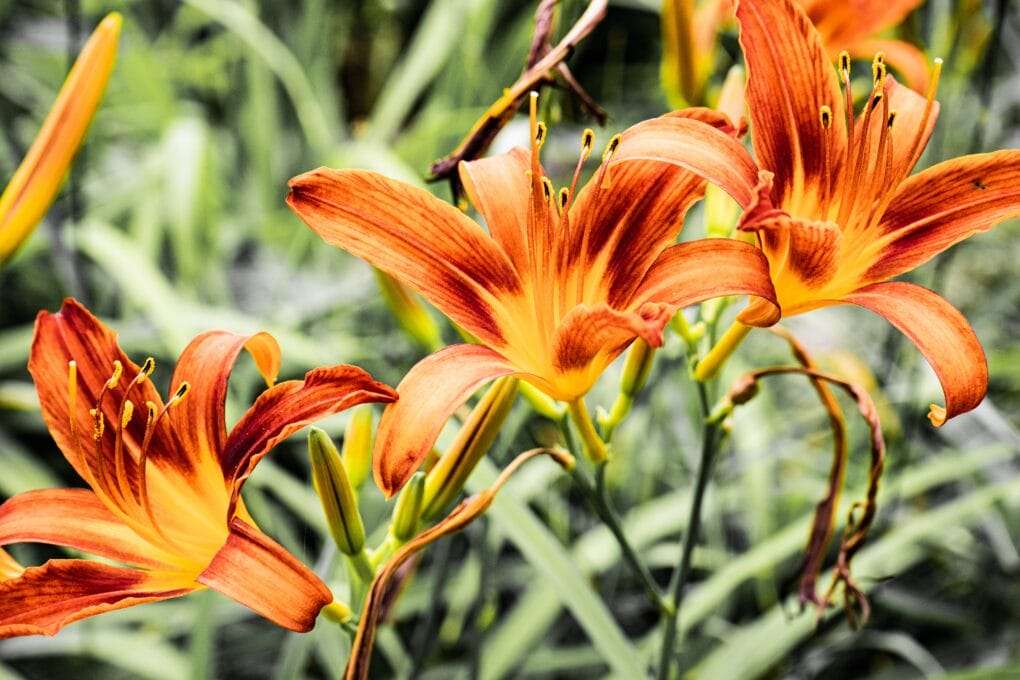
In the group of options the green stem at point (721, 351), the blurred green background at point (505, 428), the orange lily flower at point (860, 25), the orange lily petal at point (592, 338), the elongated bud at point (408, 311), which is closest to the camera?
the orange lily petal at point (592, 338)

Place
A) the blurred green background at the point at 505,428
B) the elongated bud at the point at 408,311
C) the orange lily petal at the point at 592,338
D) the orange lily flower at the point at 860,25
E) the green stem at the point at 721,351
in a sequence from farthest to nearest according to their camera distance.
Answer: the blurred green background at the point at 505,428
the orange lily flower at the point at 860,25
the elongated bud at the point at 408,311
the green stem at the point at 721,351
the orange lily petal at the point at 592,338

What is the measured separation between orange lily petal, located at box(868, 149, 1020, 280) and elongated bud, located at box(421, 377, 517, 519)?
16cm

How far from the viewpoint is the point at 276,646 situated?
1146 millimetres

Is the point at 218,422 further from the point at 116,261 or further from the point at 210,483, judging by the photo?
the point at 116,261

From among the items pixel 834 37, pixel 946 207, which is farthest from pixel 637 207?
pixel 834 37

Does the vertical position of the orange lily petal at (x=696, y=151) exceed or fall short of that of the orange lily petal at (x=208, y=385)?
it exceeds it

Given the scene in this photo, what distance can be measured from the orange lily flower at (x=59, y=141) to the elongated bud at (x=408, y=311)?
0.56ft

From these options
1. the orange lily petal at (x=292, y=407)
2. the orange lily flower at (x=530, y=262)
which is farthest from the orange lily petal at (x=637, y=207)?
the orange lily petal at (x=292, y=407)

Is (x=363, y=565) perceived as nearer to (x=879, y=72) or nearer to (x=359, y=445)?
(x=359, y=445)

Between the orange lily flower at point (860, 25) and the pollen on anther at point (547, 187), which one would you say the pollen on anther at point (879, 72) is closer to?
the pollen on anther at point (547, 187)

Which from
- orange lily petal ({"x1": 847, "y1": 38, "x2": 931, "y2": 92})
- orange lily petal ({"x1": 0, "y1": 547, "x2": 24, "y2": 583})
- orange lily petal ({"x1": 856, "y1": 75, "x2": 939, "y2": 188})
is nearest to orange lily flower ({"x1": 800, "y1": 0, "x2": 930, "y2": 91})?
orange lily petal ({"x1": 847, "y1": 38, "x2": 931, "y2": 92})

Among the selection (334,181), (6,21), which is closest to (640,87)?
(6,21)

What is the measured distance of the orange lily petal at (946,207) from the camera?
0.38 metres

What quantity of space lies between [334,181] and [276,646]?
934 millimetres
